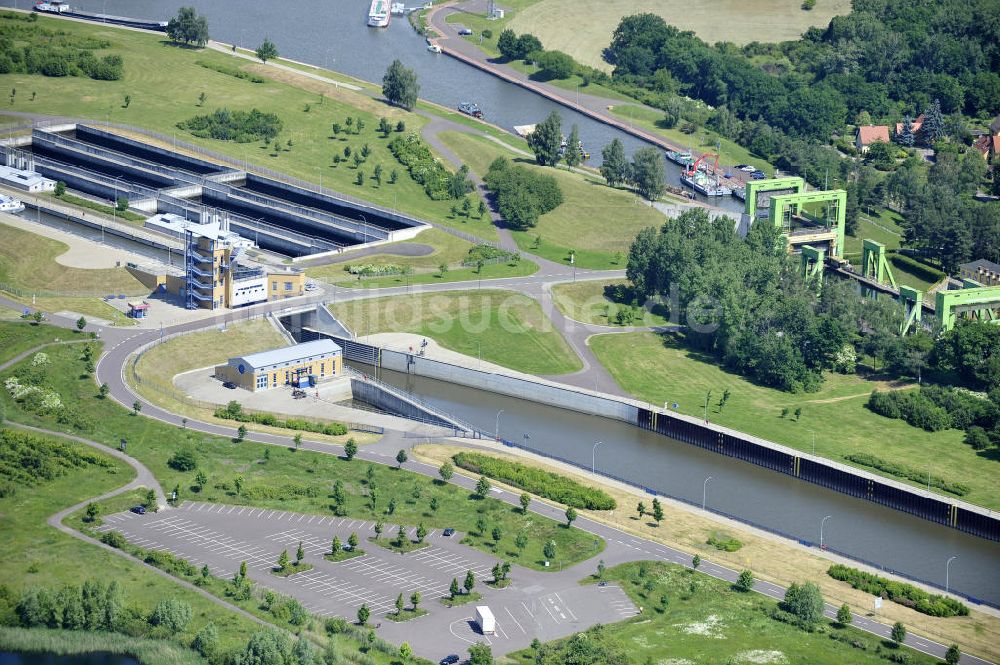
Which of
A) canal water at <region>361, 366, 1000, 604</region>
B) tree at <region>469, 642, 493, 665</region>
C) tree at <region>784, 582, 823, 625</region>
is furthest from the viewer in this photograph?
canal water at <region>361, 366, 1000, 604</region>

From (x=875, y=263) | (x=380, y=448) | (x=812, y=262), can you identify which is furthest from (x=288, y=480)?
(x=875, y=263)

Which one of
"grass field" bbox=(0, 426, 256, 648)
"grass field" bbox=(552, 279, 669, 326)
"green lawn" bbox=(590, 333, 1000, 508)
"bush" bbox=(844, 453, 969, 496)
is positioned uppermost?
"grass field" bbox=(552, 279, 669, 326)

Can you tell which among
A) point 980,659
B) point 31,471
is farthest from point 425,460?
point 980,659

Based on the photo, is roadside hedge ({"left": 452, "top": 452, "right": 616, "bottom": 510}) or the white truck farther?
roadside hedge ({"left": 452, "top": 452, "right": 616, "bottom": 510})

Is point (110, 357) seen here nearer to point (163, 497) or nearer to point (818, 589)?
point (163, 497)

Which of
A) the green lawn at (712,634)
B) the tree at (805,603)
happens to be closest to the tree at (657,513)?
the green lawn at (712,634)

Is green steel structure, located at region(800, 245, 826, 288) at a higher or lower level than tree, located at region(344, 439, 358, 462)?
higher

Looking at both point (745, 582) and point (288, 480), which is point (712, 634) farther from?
point (288, 480)

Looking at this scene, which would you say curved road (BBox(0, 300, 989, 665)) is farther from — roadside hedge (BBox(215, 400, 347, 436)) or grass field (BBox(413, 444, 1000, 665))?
roadside hedge (BBox(215, 400, 347, 436))

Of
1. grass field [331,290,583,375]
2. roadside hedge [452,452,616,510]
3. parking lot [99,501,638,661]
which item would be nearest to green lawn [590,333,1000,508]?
grass field [331,290,583,375]
